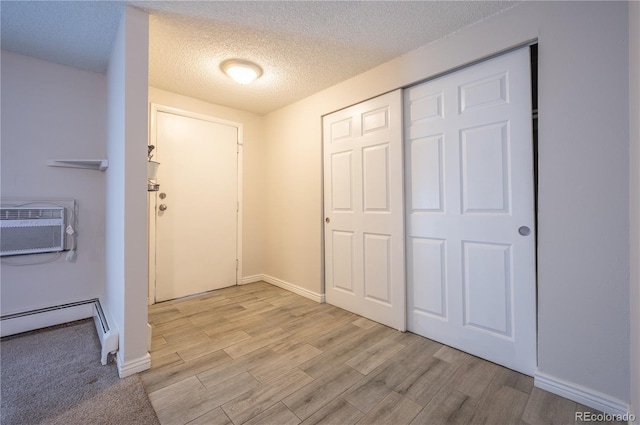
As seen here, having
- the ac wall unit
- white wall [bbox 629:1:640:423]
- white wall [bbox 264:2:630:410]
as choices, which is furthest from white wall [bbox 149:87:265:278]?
white wall [bbox 629:1:640:423]

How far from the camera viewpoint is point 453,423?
1.30 metres

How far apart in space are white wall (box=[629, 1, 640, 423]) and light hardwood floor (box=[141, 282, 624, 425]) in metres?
0.36

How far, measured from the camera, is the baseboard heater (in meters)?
1.73

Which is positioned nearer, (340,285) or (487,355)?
(487,355)

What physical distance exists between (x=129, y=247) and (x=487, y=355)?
2.45m

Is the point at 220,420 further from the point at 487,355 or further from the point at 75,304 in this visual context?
the point at 75,304

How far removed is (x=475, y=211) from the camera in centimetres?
189

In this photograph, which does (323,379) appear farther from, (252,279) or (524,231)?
(252,279)

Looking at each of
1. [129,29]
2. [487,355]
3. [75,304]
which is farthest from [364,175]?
[75,304]

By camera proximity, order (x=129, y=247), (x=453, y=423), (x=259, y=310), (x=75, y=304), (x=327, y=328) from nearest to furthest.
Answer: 1. (x=453, y=423)
2. (x=129, y=247)
3. (x=327, y=328)
4. (x=75, y=304)
5. (x=259, y=310)

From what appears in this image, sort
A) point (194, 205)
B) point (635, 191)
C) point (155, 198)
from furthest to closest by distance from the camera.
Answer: point (194, 205) → point (155, 198) → point (635, 191)

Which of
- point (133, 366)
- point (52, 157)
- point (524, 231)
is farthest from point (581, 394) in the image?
point (52, 157)

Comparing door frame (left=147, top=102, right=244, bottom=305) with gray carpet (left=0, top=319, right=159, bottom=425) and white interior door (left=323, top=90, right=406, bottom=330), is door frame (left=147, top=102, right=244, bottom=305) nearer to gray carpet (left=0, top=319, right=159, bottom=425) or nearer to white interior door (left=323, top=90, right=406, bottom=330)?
gray carpet (left=0, top=319, right=159, bottom=425)

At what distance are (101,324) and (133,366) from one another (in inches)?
25.6
